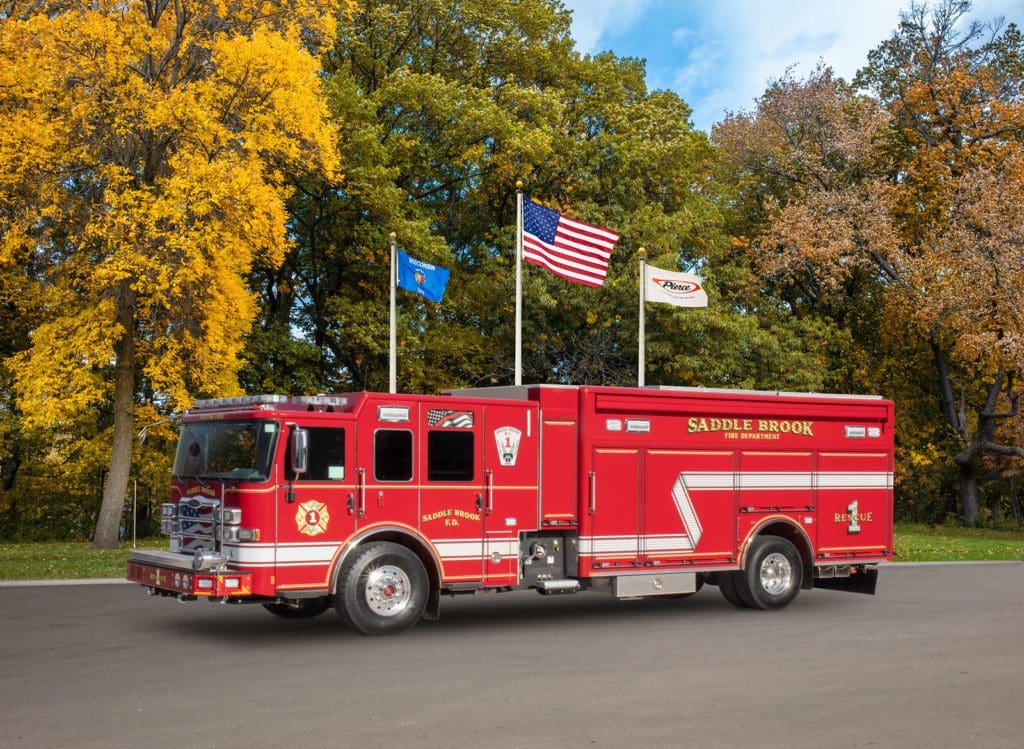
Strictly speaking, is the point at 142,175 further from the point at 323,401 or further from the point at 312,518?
the point at 312,518

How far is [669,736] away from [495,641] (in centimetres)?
467

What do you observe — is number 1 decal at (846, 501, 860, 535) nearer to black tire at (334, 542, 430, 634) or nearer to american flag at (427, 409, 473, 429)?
american flag at (427, 409, 473, 429)

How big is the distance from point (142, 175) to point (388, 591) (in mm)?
17257

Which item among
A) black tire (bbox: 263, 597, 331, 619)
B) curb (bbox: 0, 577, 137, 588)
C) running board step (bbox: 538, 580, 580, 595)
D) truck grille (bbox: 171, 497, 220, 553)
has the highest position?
truck grille (bbox: 171, 497, 220, 553)

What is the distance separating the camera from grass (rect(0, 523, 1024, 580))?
1933 centimetres

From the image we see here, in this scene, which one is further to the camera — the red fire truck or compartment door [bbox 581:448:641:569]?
compartment door [bbox 581:448:641:569]

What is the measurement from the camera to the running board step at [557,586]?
13.7m

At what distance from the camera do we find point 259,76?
25.5 m

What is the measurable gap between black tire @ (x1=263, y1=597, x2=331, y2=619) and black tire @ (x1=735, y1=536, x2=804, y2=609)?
5500mm

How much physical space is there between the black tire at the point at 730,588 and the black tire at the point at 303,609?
17.5 ft

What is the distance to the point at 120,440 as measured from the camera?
2714cm

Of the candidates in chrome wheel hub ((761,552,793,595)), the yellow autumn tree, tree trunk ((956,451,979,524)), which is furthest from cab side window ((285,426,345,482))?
tree trunk ((956,451,979,524))

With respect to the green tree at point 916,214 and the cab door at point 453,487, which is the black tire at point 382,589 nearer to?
the cab door at point 453,487

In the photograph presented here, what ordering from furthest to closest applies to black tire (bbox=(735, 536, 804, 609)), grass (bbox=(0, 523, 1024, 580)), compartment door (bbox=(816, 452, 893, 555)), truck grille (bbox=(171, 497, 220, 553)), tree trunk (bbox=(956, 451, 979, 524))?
tree trunk (bbox=(956, 451, 979, 524)) < grass (bbox=(0, 523, 1024, 580)) < compartment door (bbox=(816, 452, 893, 555)) < black tire (bbox=(735, 536, 804, 609)) < truck grille (bbox=(171, 497, 220, 553))
